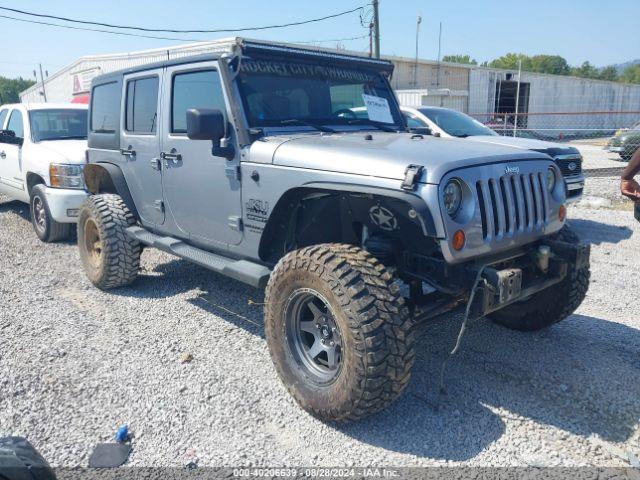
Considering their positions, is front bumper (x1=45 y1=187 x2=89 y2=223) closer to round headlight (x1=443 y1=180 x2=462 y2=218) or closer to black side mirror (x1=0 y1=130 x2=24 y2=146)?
black side mirror (x1=0 y1=130 x2=24 y2=146)

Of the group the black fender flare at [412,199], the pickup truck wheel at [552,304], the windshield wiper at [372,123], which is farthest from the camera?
the windshield wiper at [372,123]

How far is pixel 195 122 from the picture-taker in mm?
3605

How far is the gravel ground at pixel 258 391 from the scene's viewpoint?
118 inches

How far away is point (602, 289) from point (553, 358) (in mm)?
1868

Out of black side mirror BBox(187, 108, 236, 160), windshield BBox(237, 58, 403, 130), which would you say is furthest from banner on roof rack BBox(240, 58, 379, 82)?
black side mirror BBox(187, 108, 236, 160)

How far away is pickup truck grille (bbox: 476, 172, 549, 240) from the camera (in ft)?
10.0

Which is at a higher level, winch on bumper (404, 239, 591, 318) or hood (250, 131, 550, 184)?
hood (250, 131, 550, 184)

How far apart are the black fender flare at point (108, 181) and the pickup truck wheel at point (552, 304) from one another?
359 centimetres

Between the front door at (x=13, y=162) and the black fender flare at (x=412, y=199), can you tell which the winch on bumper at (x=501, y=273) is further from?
the front door at (x=13, y=162)

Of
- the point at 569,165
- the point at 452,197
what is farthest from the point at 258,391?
the point at 569,165

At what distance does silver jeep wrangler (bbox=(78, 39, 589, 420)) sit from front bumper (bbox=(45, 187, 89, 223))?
206cm

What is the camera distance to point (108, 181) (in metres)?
5.84

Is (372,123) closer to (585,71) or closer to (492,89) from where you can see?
(492,89)

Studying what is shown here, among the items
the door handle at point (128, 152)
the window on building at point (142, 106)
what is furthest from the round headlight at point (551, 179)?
the door handle at point (128, 152)
